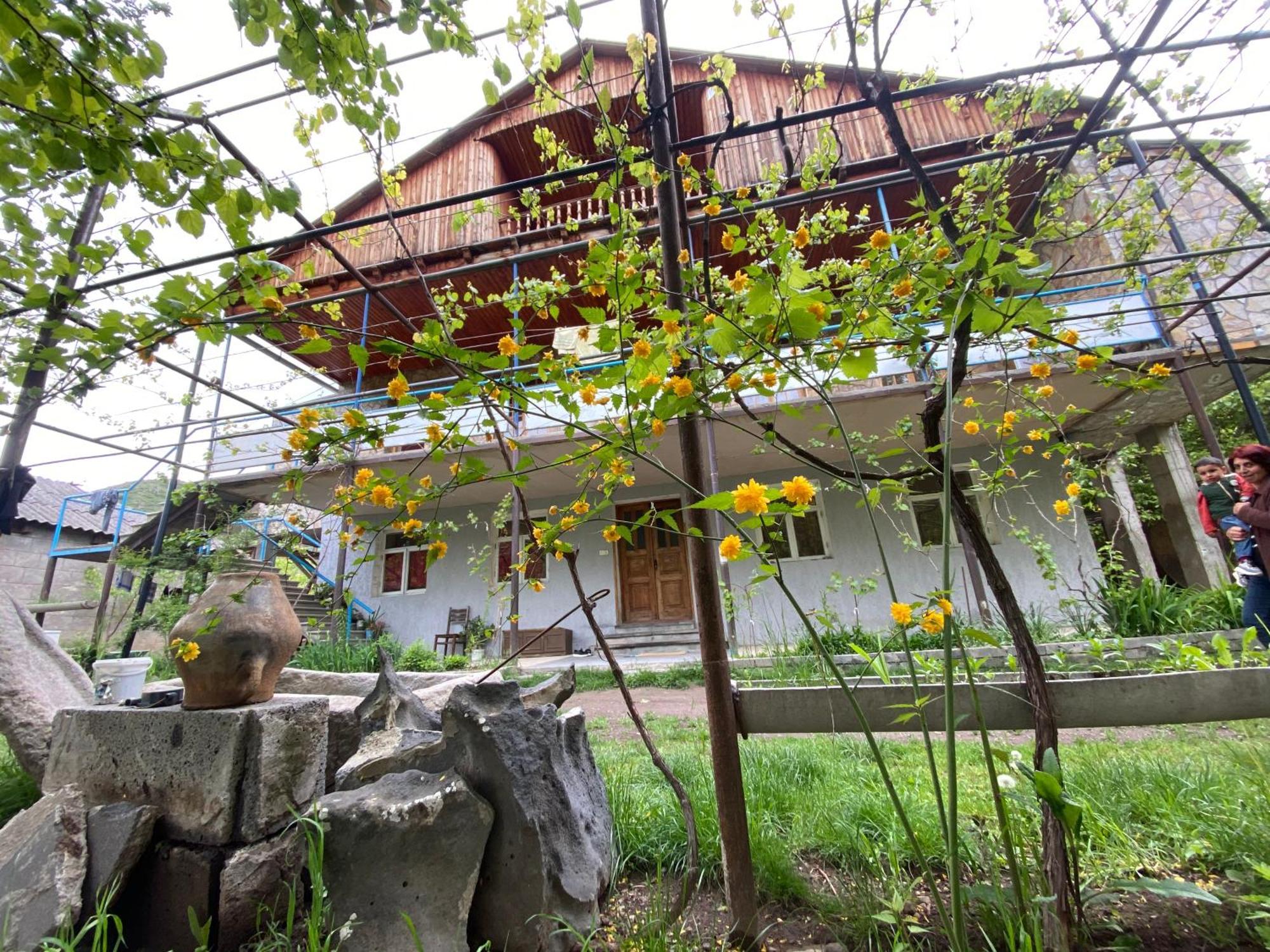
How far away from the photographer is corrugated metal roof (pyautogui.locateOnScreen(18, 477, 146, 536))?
10.9 meters

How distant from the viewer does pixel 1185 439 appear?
308 inches

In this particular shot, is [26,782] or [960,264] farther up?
[960,264]

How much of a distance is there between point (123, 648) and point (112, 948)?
16.3 ft

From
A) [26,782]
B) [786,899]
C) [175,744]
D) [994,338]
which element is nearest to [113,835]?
[175,744]

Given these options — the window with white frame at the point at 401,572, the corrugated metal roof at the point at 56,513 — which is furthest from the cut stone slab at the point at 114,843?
the corrugated metal roof at the point at 56,513

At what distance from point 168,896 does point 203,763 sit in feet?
1.09

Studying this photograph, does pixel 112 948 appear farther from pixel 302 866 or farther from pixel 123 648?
pixel 123 648

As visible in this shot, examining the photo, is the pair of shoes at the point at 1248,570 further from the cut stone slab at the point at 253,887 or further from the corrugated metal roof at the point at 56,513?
the corrugated metal roof at the point at 56,513

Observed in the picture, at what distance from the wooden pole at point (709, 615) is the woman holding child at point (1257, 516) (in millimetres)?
3245

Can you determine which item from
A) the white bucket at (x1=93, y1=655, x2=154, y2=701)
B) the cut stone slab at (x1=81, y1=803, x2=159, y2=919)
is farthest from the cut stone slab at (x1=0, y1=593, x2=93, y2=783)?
the cut stone slab at (x1=81, y1=803, x2=159, y2=919)

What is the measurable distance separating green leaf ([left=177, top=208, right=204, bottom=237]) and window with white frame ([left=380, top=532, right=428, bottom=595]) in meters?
7.30

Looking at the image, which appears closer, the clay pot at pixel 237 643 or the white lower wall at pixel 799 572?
the clay pot at pixel 237 643

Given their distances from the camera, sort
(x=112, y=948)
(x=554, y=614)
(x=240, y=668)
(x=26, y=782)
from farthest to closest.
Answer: (x=554, y=614)
(x=26, y=782)
(x=240, y=668)
(x=112, y=948)

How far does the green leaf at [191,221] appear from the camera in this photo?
3.72 feet
